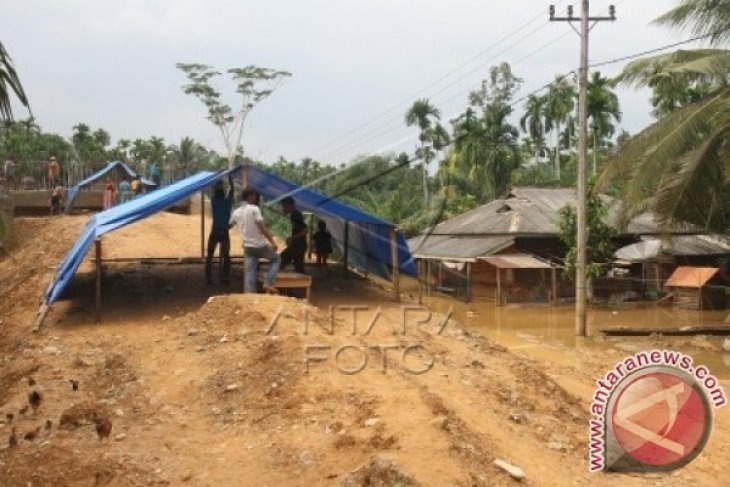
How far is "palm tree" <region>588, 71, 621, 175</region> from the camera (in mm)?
33875

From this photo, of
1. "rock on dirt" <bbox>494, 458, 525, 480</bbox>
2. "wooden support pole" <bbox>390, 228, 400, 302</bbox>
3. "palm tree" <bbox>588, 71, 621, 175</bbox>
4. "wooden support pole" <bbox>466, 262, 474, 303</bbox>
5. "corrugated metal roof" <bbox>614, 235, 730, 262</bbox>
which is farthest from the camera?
"palm tree" <bbox>588, 71, 621, 175</bbox>

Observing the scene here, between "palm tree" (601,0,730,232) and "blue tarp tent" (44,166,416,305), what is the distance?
16.7 ft

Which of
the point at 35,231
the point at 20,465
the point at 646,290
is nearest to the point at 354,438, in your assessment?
the point at 20,465

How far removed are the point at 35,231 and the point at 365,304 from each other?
42.8 ft

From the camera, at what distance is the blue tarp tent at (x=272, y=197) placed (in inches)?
396

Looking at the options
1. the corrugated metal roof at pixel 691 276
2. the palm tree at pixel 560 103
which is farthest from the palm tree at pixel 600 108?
the corrugated metal roof at pixel 691 276

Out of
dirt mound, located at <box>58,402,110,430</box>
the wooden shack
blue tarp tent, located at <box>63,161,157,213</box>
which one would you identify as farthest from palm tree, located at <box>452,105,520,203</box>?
dirt mound, located at <box>58,402,110,430</box>

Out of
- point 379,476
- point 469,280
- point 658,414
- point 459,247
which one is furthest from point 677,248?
point 379,476

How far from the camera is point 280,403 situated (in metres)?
5.89

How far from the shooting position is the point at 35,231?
64.6 feet

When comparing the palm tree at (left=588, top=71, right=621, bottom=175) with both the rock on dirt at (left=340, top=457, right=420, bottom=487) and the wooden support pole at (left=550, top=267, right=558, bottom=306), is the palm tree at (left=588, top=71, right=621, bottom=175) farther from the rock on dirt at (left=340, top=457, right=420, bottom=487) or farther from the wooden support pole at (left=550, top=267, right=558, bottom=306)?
the rock on dirt at (left=340, top=457, right=420, bottom=487)

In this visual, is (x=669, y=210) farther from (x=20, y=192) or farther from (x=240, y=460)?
(x=20, y=192)

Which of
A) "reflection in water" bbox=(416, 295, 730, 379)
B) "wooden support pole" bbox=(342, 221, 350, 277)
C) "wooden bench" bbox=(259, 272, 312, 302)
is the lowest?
"reflection in water" bbox=(416, 295, 730, 379)

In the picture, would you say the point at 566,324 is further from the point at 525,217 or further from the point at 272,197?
the point at 272,197
